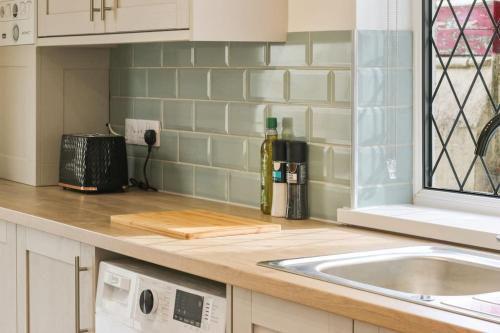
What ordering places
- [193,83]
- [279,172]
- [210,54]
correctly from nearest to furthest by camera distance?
[279,172]
[210,54]
[193,83]

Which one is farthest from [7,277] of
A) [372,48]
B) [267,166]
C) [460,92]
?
[460,92]

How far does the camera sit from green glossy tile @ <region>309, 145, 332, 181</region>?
8.95ft

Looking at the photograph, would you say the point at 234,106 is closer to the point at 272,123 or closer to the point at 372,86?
the point at 272,123

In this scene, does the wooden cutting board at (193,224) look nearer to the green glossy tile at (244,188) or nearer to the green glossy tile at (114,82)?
the green glossy tile at (244,188)

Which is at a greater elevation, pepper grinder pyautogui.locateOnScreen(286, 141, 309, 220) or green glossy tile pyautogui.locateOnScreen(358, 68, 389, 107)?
green glossy tile pyautogui.locateOnScreen(358, 68, 389, 107)

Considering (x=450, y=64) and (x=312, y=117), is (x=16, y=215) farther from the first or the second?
(x=450, y=64)

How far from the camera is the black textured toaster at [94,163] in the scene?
3316 mm

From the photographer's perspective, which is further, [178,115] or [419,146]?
[178,115]

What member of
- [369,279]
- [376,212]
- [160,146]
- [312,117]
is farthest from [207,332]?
[160,146]

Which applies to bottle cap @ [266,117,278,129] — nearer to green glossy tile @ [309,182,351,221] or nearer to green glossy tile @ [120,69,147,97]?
green glossy tile @ [309,182,351,221]

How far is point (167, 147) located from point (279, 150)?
30.6 inches

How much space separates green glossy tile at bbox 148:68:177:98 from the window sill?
3.27ft

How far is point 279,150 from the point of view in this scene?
2756 millimetres

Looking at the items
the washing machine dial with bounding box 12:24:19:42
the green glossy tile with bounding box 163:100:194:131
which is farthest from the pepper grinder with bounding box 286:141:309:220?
the washing machine dial with bounding box 12:24:19:42
